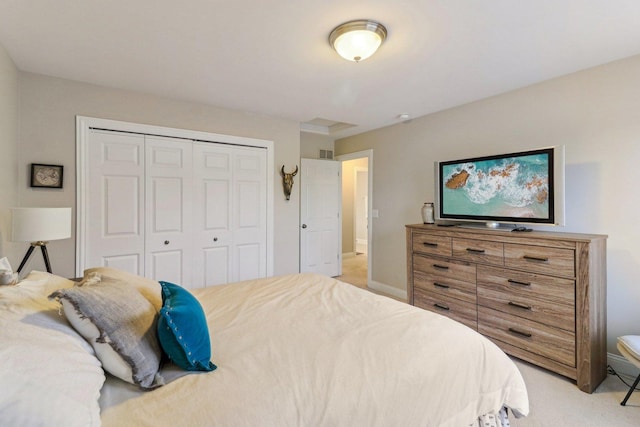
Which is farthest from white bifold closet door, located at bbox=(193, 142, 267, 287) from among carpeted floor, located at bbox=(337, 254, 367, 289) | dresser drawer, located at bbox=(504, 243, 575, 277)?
dresser drawer, located at bbox=(504, 243, 575, 277)

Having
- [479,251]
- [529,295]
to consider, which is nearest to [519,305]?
[529,295]

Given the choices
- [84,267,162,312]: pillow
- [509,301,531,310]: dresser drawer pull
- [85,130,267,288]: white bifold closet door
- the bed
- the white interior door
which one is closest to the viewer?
the bed

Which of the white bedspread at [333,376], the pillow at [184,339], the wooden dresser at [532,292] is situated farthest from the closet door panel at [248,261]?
the pillow at [184,339]

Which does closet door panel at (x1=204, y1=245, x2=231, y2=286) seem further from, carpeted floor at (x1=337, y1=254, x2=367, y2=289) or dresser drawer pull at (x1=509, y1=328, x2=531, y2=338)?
dresser drawer pull at (x1=509, y1=328, x2=531, y2=338)

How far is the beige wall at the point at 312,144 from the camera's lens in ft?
16.4

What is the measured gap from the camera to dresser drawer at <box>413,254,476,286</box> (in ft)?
9.34

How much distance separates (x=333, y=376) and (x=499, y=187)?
2.52m

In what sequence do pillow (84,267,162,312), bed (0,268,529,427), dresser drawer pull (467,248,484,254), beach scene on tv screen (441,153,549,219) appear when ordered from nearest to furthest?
bed (0,268,529,427) < pillow (84,267,162,312) < beach scene on tv screen (441,153,549,219) < dresser drawer pull (467,248,484,254)

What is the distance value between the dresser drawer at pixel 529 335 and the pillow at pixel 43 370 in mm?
2801

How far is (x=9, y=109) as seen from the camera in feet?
7.78

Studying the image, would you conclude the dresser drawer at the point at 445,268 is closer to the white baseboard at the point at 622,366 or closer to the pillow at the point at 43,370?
the white baseboard at the point at 622,366

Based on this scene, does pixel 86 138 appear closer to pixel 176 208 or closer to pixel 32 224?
pixel 176 208

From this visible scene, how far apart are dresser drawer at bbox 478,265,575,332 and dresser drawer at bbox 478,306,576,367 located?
0.16 ft

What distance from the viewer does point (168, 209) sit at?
3352mm
